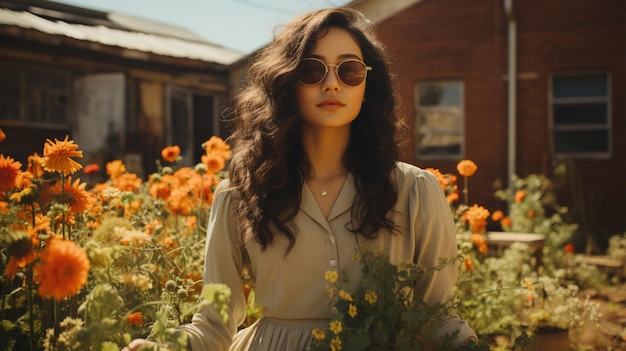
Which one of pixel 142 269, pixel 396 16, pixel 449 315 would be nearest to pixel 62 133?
pixel 396 16

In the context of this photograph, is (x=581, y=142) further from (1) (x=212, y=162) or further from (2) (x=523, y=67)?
(1) (x=212, y=162)

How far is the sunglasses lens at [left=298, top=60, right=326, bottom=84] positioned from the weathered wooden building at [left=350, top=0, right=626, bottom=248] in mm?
7306

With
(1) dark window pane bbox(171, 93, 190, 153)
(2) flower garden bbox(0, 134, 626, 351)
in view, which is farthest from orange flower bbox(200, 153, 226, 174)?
(1) dark window pane bbox(171, 93, 190, 153)

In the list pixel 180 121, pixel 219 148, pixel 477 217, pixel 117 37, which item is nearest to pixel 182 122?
pixel 180 121

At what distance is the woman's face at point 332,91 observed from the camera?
1.87 metres

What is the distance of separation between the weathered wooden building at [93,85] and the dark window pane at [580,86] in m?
5.38

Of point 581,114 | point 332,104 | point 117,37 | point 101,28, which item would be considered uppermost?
point 101,28

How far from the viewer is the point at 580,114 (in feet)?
29.7

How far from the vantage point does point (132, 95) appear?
980cm

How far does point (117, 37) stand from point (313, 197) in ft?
29.6

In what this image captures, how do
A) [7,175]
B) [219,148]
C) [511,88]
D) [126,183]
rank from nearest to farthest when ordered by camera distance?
1. [7,175]
2. [219,148]
3. [126,183]
4. [511,88]

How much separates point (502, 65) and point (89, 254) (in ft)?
29.0

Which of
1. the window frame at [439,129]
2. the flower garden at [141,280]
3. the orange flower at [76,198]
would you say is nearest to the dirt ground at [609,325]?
the flower garden at [141,280]

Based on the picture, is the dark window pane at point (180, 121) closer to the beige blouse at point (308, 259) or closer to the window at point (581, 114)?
the window at point (581, 114)
